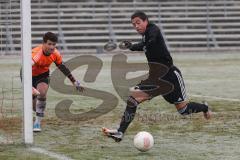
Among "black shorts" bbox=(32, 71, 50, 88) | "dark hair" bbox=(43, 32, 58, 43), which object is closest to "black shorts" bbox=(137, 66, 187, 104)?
"dark hair" bbox=(43, 32, 58, 43)

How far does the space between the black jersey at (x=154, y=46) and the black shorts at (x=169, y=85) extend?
167 millimetres

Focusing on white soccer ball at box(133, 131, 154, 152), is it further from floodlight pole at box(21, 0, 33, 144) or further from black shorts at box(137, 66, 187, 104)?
floodlight pole at box(21, 0, 33, 144)

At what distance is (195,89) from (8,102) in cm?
529

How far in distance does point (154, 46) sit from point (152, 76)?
498 millimetres

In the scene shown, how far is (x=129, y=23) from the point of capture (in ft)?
121

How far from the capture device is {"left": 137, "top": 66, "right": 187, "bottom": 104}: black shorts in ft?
29.2

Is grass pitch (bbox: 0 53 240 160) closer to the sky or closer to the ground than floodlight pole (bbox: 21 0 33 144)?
closer to the ground

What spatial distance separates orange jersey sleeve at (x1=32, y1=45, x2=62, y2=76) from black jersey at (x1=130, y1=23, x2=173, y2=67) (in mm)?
1749

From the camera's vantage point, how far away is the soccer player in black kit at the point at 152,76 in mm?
8516

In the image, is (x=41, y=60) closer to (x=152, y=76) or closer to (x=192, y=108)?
(x=152, y=76)

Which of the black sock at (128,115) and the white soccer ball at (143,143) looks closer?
the white soccer ball at (143,143)

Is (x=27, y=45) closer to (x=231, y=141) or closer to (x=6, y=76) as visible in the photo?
(x=231, y=141)

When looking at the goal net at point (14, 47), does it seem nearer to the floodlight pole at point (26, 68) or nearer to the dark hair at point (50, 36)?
the floodlight pole at point (26, 68)

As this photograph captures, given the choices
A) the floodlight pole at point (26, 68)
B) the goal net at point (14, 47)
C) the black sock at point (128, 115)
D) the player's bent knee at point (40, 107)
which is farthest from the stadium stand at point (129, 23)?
the floodlight pole at point (26, 68)
